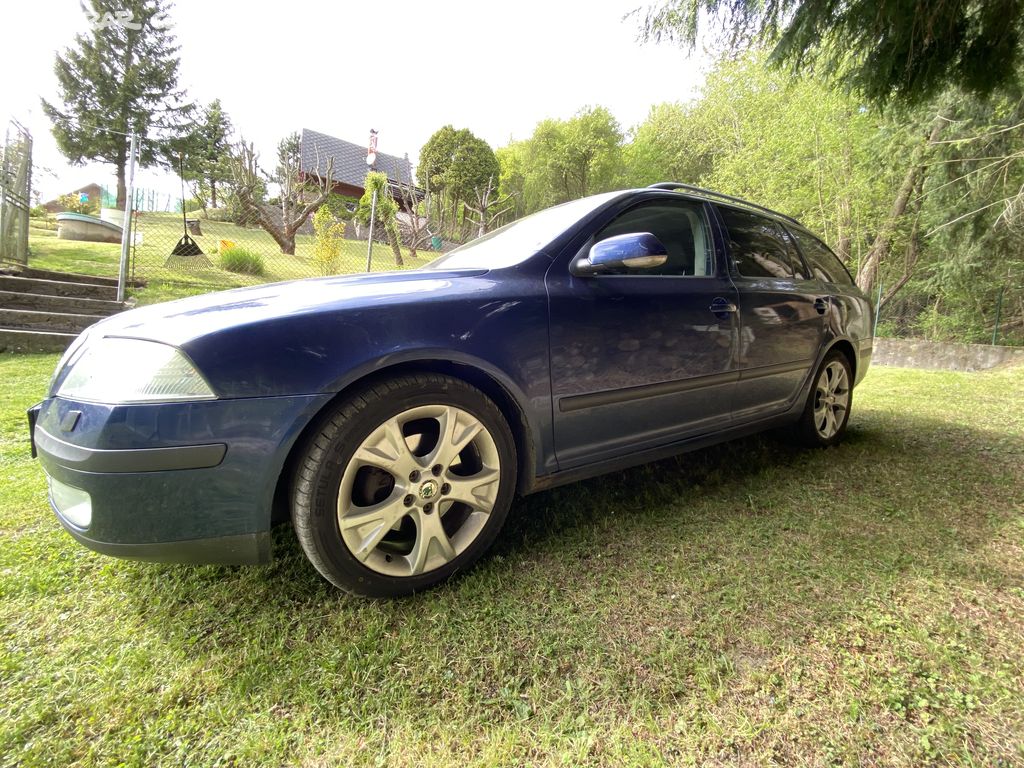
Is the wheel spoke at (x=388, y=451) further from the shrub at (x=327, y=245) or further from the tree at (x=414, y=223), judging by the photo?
the tree at (x=414, y=223)

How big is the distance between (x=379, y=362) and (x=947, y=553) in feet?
7.20

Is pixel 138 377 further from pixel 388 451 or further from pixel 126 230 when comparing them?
pixel 126 230

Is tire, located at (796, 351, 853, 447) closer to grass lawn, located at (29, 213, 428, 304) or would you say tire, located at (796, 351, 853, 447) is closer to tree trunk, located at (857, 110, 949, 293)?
grass lawn, located at (29, 213, 428, 304)

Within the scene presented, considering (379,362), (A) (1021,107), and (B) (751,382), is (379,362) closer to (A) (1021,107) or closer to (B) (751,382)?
(B) (751,382)

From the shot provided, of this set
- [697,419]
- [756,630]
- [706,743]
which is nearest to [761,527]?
[697,419]

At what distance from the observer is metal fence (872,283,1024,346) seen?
33.5ft

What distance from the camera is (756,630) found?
1.39 meters

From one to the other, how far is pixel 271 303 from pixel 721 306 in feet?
6.34

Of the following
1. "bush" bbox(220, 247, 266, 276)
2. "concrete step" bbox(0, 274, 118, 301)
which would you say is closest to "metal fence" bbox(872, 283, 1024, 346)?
"bush" bbox(220, 247, 266, 276)

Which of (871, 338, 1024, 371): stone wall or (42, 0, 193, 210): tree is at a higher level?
(42, 0, 193, 210): tree

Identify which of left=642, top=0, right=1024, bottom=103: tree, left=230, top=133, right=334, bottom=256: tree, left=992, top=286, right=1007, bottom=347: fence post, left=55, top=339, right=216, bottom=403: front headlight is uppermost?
left=230, top=133, right=334, bottom=256: tree

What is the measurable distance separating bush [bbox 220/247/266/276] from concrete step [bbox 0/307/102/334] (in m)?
3.94

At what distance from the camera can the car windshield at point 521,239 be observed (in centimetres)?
195

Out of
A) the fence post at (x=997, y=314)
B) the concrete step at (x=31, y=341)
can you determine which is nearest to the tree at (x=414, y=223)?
the concrete step at (x=31, y=341)
